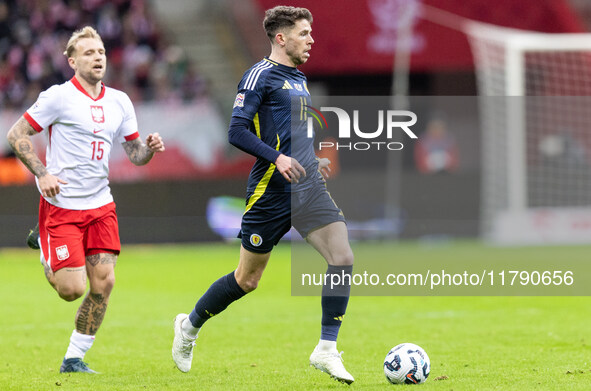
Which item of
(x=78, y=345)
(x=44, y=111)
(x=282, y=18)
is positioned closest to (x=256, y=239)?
(x=282, y=18)

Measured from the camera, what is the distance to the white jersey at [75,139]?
6934 mm

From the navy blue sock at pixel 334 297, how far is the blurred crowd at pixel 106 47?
15.4 metres

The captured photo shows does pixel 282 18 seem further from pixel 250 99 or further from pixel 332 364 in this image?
pixel 332 364

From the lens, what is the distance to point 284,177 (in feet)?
21.2

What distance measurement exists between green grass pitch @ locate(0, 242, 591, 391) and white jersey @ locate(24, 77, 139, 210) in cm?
127

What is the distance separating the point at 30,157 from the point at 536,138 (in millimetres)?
14875

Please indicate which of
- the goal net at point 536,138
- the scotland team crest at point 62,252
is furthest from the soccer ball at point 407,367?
the goal net at point 536,138

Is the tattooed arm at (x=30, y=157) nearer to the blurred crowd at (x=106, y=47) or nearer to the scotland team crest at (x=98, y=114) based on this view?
the scotland team crest at (x=98, y=114)

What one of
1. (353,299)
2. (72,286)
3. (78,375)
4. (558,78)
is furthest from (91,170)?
(558,78)

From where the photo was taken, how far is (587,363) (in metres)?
7.07

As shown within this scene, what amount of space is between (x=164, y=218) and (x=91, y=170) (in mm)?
13885

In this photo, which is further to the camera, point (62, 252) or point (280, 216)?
point (62, 252)

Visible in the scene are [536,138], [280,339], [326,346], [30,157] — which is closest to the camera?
[326,346]

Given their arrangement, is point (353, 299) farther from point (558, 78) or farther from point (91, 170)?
point (558, 78)
